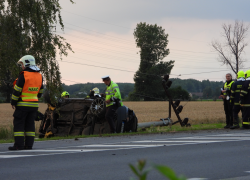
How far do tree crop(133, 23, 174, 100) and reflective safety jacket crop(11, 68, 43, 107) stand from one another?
7317 cm

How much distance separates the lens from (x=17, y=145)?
818 cm

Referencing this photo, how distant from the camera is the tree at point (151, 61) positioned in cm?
8319

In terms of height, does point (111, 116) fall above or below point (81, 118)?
above

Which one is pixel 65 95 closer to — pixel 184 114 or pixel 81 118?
pixel 81 118

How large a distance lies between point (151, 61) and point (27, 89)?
7692cm

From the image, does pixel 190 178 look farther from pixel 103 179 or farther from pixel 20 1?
pixel 20 1

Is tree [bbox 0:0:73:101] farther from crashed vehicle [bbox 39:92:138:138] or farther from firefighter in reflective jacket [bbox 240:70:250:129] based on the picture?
firefighter in reflective jacket [bbox 240:70:250:129]

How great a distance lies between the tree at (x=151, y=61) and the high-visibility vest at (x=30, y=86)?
73.2m

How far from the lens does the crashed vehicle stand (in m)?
13.3

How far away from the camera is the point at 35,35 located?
1478cm

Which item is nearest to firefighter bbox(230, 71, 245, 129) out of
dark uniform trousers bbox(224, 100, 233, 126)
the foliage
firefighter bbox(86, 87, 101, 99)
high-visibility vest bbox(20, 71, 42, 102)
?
dark uniform trousers bbox(224, 100, 233, 126)

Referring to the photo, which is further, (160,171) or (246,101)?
(246,101)

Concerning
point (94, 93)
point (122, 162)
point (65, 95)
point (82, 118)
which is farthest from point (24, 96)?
point (65, 95)

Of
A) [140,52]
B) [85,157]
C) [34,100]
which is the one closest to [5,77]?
[34,100]
